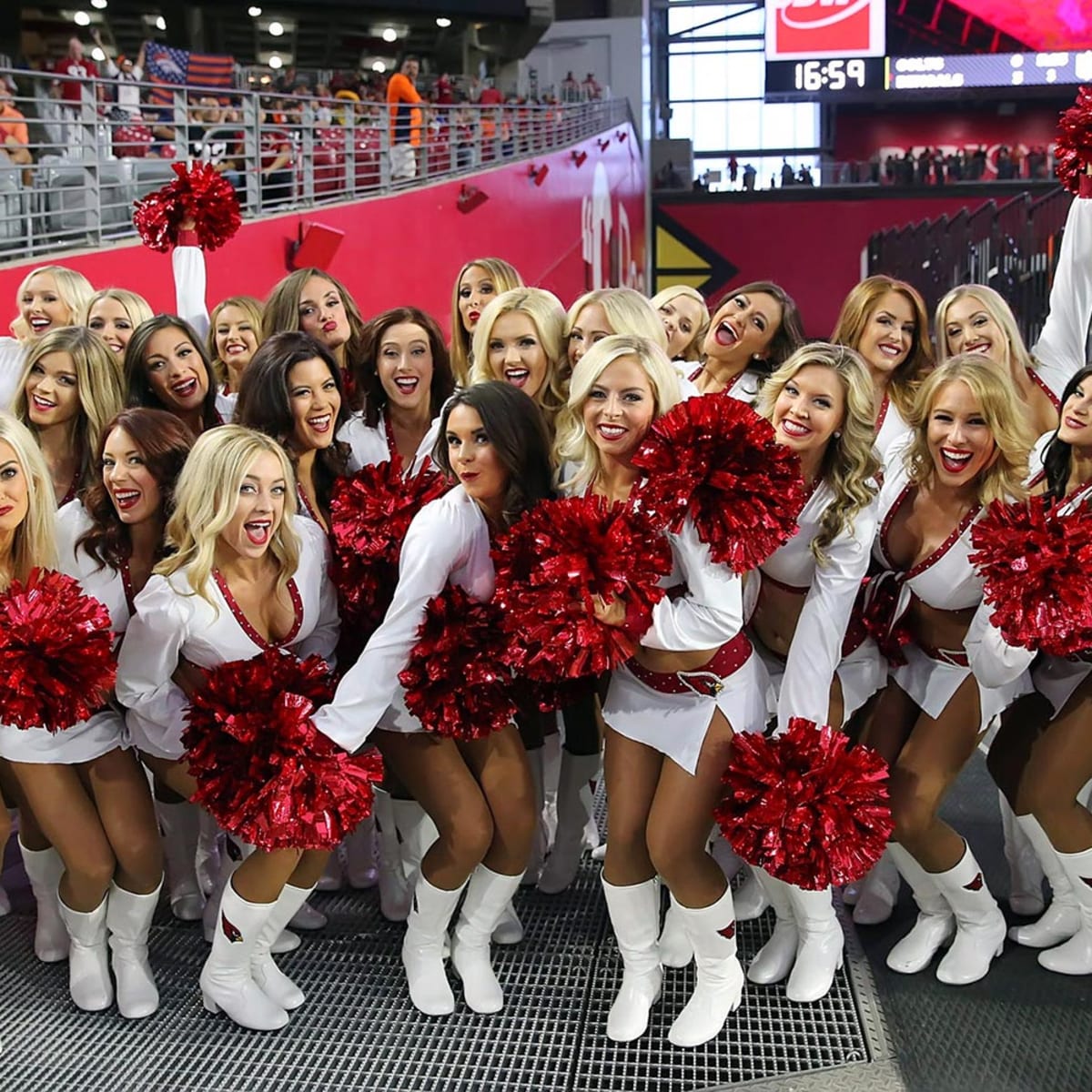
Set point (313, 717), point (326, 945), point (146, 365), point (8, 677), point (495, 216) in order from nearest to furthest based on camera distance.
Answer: point (8, 677), point (313, 717), point (326, 945), point (146, 365), point (495, 216)

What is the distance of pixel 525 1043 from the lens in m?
2.48

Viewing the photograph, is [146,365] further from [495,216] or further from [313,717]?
[495,216]

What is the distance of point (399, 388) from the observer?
3074mm

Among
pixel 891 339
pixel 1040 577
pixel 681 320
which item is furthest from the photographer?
pixel 681 320

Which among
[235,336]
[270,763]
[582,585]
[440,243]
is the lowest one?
[270,763]

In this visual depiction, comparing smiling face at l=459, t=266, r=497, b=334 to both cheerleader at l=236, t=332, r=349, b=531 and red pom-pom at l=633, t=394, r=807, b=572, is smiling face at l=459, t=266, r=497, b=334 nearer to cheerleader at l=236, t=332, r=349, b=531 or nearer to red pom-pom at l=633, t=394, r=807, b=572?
cheerleader at l=236, t=332, r=349, b=531

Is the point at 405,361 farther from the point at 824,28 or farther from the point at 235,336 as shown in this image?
the point at 824,28

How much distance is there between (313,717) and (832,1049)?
125 centimetres

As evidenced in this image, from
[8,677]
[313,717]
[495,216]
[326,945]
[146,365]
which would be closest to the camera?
[8,677]

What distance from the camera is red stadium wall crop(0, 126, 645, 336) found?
5.96 metres

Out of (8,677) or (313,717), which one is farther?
(313,717)

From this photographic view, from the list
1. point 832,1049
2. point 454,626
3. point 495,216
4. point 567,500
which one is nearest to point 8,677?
point 454,626

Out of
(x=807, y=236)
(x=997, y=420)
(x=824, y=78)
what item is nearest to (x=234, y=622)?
(x=997, y=420)

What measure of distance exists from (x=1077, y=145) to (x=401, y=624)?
7.10 feet
